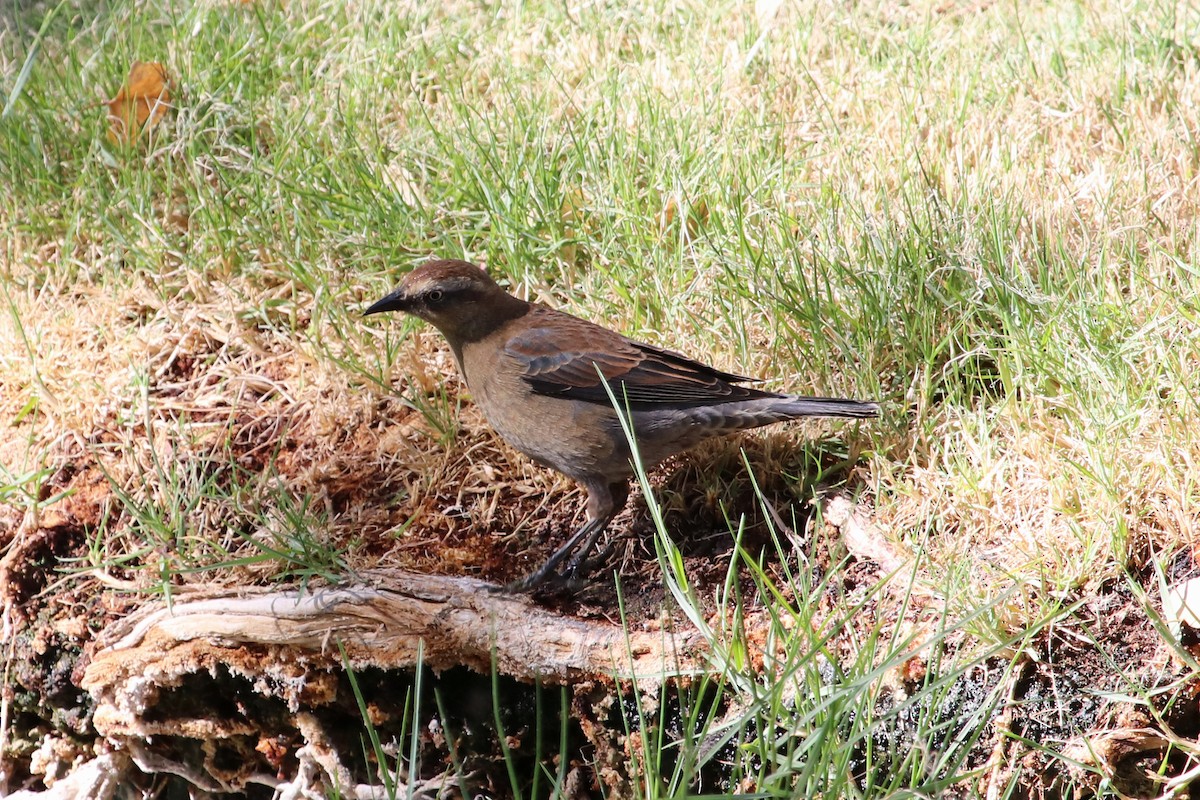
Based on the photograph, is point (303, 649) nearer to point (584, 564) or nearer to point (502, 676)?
point (502, 676)

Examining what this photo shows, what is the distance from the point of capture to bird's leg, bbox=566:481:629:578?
3842 mm

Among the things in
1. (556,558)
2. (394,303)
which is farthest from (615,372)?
(394,303)

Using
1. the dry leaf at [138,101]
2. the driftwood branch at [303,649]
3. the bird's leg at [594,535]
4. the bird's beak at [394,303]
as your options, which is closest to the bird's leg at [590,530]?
the bird's leg at [594,535]

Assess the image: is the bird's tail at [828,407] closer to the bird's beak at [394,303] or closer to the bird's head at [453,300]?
→ the bird's head at [453,300]

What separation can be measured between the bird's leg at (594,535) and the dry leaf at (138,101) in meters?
2.76

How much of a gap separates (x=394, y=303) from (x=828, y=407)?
1517 mm

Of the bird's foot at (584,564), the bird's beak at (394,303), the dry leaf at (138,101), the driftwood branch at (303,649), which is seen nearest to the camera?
the driftwood branch at (303,649)

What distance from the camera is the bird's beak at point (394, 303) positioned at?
13.1 ft

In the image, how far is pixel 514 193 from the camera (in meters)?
4.62

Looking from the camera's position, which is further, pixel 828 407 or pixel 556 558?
pixel 556 558

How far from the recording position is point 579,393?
396 centimetres

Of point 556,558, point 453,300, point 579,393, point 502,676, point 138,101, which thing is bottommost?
point 502,676

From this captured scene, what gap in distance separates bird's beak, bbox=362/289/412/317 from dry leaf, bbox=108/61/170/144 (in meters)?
1.82

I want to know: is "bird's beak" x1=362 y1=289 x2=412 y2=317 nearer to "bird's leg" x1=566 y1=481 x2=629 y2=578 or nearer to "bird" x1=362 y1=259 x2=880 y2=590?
"bird" x1=362 y1=259 x2=880 y2=590
